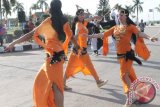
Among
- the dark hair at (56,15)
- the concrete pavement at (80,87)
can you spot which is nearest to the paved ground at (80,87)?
the concrete pavement at (80,87)

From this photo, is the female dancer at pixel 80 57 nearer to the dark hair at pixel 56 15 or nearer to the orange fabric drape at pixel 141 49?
the orange fabric drape at pixel 141 49

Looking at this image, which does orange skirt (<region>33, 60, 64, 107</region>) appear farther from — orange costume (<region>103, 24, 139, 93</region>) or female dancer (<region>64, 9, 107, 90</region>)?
female dancer (<region>64, 9, 107, 90</region>)

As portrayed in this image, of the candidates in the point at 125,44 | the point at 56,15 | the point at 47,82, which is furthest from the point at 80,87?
the point at 56,15

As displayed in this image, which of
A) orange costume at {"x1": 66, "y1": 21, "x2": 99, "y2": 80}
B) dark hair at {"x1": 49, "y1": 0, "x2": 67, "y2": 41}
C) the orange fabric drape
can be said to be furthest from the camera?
orange costume at {"x1": 66, "y1": 21, "x2": 99, "y2": 80}

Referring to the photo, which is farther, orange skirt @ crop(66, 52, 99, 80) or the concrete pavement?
orange skirt @ crop(66, 52, 99, 80)

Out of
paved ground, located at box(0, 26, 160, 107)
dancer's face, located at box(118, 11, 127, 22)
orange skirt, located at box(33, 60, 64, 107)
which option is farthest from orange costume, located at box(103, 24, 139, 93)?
orange skirt, located at box(33, 60, 64, 107)

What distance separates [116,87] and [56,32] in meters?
4.10

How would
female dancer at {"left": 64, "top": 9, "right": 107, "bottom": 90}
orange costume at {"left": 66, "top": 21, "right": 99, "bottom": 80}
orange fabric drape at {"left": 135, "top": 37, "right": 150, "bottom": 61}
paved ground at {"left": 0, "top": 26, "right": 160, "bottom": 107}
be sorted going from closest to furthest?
orange fabric drape at {"left": 135, "top": 37, "right": 150, "bottom": 61} → paved ground at {"left": 0, "top": 26, "right": 160, "bottom": 107} → female dancer at {"left": 64, "top": 9, "right": 107, "bottom": 90} → orange costume at {"left": 66, "top": 21, "right": 99, "bottom": 80}

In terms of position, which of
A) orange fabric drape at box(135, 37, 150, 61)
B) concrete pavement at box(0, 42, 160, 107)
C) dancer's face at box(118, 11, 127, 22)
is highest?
dancer's face at box(118, 11, 127, 22)

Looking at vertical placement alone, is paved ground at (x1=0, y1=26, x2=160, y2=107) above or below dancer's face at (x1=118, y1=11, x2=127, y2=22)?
below

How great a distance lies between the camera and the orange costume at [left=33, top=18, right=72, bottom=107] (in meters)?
6.08

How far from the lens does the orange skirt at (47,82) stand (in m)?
6.11

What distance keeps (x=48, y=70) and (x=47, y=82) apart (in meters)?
0.19

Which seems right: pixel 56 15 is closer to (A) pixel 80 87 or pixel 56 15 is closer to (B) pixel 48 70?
(B) pixel 48 70
